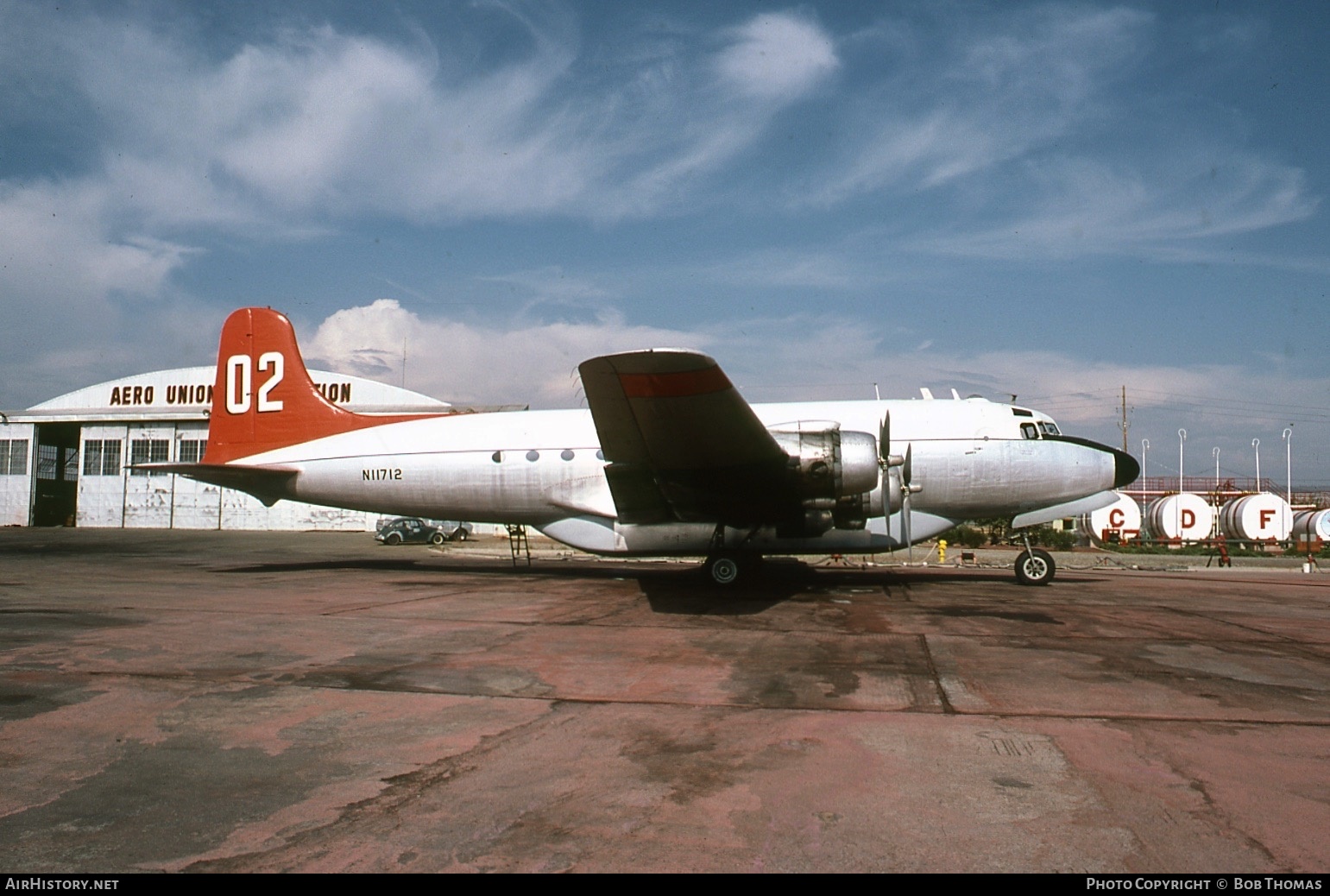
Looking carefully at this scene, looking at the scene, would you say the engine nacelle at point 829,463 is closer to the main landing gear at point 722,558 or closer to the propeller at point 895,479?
the propeller at point 895,479

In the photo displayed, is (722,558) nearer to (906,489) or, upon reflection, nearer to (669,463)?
(669,463)

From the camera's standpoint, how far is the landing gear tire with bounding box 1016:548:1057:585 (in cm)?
1543

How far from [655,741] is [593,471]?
10533 millimetres

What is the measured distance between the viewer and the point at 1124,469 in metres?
14.9

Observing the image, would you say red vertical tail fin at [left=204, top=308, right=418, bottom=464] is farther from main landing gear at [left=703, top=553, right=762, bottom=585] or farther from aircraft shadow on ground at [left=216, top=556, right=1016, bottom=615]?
main landing gear at [left=703, top=553, right=762, bottom=585]

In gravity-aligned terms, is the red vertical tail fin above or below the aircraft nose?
above

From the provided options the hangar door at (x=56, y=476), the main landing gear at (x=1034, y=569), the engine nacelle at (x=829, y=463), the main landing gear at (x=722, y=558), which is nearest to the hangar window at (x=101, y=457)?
the hangar door at (x=56, y=476)

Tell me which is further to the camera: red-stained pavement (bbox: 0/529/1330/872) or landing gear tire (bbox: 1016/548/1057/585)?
landing gear tire (bbox: 1016/548/1057/585)

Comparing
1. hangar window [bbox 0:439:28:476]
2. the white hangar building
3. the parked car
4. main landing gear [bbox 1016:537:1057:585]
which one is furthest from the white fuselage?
hangar window [bbox 0:439:28:476]

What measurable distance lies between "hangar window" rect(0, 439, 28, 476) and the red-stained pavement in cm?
4389

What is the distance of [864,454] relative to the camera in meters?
12.8

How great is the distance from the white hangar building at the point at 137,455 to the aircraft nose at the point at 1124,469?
35963 mm

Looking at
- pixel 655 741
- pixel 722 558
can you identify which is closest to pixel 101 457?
pixel 722 558

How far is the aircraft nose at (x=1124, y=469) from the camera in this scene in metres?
14.9
